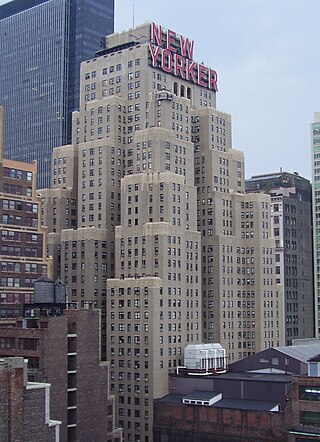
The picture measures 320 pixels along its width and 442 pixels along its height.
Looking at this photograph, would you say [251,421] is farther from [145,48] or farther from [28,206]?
[145,48]

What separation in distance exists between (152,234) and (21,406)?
8309cm

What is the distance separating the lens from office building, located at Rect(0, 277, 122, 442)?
120438 millimetres

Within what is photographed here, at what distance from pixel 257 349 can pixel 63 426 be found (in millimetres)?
83900

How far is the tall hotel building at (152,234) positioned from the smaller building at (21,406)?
6980 centimetres

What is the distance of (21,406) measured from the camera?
92.0 metres

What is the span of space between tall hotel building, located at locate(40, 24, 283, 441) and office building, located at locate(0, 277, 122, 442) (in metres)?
37.4

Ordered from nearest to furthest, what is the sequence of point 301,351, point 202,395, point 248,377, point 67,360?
1. point 67,360
2. point 202,395
3. point 248,377
4. point 301,351

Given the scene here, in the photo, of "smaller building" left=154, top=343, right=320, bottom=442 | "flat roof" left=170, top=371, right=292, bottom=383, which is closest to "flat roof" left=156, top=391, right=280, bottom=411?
"smaller building" left=154, top=343, right=320, bottom=442

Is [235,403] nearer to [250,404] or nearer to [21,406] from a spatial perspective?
[250,404]

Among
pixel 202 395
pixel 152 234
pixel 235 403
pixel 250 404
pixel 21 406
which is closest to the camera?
pixel 21 406

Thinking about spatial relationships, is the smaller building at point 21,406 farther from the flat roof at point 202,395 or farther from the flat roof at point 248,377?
the flat roof at point 248,377

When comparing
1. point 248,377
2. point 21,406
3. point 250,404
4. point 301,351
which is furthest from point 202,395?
point 21,406

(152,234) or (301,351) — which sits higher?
(152,234)

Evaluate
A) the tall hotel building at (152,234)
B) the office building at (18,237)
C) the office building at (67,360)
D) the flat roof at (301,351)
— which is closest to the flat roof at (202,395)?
the tall hotel building at (152,234)
